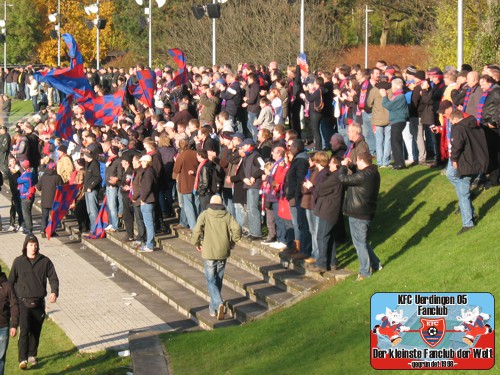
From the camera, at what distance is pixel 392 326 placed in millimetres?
10609

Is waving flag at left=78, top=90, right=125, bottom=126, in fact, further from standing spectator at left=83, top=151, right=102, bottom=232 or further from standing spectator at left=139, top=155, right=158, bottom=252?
standing spectator at left=139, top=155, right=158, bottom=252

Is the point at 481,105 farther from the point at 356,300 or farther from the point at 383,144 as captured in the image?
the point at 356,300

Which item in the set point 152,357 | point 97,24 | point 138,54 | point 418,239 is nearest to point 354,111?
point 418,239

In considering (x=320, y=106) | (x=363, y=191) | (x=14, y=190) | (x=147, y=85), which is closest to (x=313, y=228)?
(x=363, y=191)

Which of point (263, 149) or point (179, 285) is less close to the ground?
point (263, 149)

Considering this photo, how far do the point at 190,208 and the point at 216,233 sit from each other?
18.2 ft

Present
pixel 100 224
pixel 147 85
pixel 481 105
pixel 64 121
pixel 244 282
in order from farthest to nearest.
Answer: pixel 147 85 < pixel 64 121 < pixel 100 224 < pixel 244 282 < pixel 481 105

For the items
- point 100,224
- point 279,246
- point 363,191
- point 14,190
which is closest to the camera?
point 363,191

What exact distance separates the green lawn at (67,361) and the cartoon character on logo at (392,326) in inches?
191

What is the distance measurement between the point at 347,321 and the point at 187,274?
246 inches

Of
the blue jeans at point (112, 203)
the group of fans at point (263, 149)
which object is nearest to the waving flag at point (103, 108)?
the group of fans at point (263, 149)

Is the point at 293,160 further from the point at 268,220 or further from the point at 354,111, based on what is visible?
the point at 354,111

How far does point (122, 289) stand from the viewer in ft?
65.1

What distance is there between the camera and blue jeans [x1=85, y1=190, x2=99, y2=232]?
2473cm
